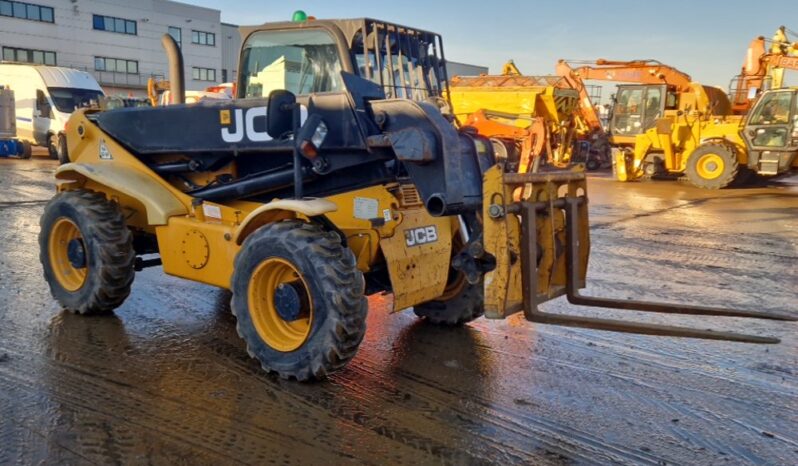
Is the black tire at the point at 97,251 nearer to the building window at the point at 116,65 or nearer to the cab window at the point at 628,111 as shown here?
the cab window at the point at 628,111

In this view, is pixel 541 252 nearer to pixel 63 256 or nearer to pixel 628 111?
pixel 63 256

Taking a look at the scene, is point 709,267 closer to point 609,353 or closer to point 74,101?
point 609,353

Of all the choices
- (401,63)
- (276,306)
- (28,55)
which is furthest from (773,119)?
(28,55)

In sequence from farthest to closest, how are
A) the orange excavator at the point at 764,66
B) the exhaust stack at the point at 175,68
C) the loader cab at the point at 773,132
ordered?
the orange excavator at the point at 764,66, the loader cab at the point at 773,132, the exhaust stack at the point at 175,68

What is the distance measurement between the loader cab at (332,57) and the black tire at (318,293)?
111cm

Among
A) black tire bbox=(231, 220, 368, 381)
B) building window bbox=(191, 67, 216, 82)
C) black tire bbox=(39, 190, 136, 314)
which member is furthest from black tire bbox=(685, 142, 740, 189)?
building window bbox=(191, 67, 216, 82)

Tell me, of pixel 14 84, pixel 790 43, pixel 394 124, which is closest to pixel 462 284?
pixel 394 124

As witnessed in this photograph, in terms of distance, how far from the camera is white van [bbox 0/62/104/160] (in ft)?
71.8

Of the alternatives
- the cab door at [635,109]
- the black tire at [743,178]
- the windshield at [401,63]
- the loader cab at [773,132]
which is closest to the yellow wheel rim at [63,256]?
the windshield at [401,63]

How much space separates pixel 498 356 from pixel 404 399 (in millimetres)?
1022

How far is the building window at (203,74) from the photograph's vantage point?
47.8 meters

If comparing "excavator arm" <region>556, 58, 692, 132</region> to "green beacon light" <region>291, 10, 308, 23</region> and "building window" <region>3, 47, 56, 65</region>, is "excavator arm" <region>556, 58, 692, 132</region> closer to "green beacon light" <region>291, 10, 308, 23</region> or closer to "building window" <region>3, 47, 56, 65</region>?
"green beacon light" <region>291, 10, 308, 23</region>

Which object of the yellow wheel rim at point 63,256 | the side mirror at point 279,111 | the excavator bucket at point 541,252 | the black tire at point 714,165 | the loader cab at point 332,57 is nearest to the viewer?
the excavator bucket at point 541,252

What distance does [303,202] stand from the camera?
4109mm
